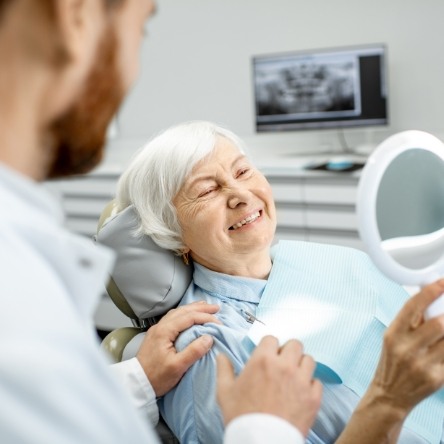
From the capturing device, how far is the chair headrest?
175 centimetres

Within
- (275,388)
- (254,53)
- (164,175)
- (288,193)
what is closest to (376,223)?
(275,388)

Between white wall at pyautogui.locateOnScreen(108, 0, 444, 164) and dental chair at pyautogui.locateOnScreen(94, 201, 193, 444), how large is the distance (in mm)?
2689

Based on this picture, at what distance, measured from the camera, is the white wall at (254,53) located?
402cm

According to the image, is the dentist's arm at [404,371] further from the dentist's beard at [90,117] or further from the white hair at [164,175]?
the white hair at [164,175]

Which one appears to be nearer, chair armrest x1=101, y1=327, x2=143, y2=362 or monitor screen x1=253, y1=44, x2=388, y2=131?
chair armrest x1=101, y1=327, x2=143, y2=362

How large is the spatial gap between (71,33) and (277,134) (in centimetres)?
384

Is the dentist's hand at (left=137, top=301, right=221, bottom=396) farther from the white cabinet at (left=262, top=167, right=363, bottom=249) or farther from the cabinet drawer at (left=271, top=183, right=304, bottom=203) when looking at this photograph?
the cabinet drawer at (left=271, top=183, right=304, bottom=203)

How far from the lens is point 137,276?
1759mm

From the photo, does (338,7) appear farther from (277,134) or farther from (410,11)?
(277,134)

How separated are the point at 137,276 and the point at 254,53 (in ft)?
10.0

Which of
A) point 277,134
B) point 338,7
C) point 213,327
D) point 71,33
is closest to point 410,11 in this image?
point 338,7

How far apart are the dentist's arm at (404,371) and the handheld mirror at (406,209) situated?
0.08 ft

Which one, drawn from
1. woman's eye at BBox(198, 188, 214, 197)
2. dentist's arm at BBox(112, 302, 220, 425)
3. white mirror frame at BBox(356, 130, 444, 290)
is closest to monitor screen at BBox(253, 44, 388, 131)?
woman's eye at BBox(198, 188, 214, 197)

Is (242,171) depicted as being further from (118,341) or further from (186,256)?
(118,341)
